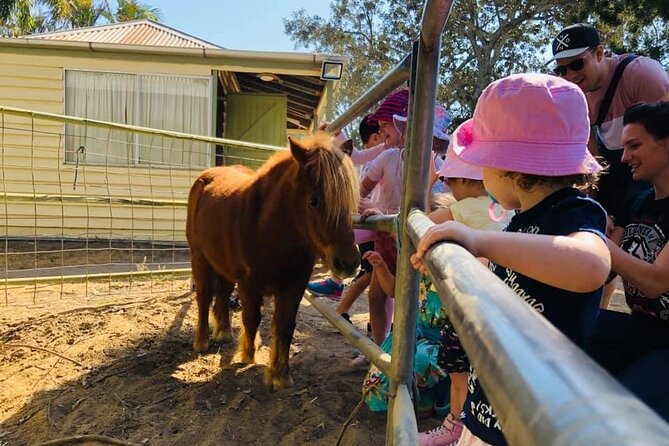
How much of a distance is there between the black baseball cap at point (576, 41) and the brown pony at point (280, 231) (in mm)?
1298

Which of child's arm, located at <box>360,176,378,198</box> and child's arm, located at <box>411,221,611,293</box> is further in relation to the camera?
child's arm, located at <box>360,176,378,198</box>

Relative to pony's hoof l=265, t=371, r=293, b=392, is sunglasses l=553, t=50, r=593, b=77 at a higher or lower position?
higher

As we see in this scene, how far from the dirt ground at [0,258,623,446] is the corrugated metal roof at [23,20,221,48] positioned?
8.60 m

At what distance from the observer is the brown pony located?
3.04 meters

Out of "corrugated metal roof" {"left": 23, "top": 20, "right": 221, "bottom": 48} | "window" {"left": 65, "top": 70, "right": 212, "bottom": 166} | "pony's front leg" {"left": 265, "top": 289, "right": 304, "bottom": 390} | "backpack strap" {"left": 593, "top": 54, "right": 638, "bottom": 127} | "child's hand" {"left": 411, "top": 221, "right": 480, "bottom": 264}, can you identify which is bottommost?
"pony's front leg" {"left": 265, "top": 289, "right": 304, "bottom": 390}

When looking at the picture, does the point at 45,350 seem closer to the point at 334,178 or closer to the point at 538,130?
the point at 334,178

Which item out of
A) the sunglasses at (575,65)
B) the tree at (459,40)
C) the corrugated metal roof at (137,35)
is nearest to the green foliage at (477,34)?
the tree at (459,40)

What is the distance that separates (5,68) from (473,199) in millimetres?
10311

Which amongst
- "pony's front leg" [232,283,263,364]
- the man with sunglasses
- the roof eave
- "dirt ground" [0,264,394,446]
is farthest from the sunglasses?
the roof eave

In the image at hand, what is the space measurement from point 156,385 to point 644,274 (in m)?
3.07

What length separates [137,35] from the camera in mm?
13281

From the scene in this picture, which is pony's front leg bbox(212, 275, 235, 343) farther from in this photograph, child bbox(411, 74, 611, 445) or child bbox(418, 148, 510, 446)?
child bbox(411, 74, 611, 445)

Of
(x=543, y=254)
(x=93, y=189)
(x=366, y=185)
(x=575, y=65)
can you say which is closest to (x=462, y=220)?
(x=575, y=65)

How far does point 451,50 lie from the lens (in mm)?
22125
